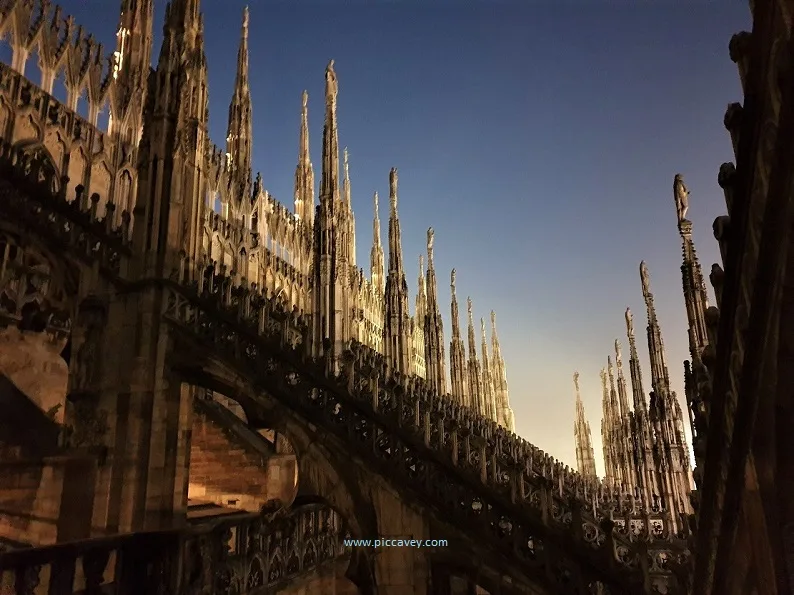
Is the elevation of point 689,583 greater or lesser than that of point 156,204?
lesser

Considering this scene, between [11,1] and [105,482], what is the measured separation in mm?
14509

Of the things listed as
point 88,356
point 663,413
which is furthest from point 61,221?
point 663,413

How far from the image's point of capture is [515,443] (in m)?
22.2

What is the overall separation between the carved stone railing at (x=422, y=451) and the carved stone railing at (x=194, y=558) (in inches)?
78.6

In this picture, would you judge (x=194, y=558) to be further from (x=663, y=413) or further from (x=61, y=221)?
(x=663, y=413)

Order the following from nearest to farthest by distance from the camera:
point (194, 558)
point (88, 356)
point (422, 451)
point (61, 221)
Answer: point (194, 558), point (422, 451), point (88, 356), point (61, 221)

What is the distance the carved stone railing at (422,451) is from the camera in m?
5.83

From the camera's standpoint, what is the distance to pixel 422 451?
6.92 m

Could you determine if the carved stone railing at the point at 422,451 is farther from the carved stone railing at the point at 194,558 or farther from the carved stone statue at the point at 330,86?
the carved stone statue at the point at 330,86

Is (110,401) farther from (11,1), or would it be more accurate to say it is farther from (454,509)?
(11,1)

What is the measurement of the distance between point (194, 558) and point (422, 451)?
2.99 metres

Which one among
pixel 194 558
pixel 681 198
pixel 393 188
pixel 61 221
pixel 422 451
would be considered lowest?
pixel 194 558

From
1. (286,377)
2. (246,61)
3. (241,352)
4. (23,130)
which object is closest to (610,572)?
(286,377)

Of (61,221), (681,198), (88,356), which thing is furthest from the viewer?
(681,198)
